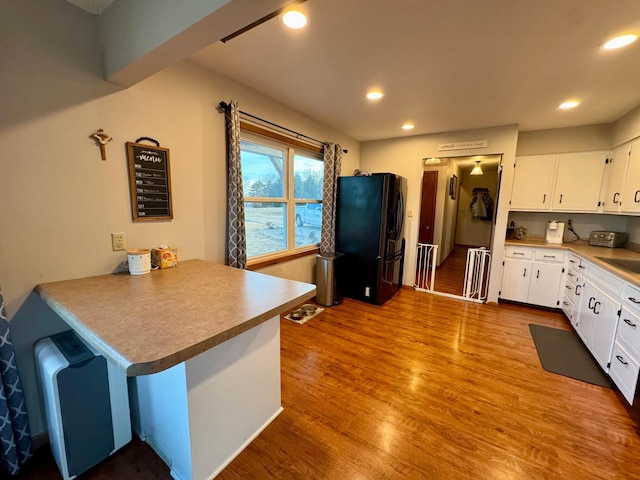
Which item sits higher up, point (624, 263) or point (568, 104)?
point (568, 104)

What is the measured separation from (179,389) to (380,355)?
1.74 m

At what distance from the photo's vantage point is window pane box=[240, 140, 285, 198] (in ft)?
8.73

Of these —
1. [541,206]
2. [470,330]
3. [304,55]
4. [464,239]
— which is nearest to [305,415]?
[470,330]

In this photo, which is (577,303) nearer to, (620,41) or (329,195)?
(620,41)

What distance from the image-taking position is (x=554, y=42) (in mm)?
1644

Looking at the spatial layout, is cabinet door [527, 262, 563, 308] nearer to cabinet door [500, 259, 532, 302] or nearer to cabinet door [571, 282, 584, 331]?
cabinet door [500, 259, 532, 302]

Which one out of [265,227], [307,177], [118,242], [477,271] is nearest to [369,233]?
[307,177]

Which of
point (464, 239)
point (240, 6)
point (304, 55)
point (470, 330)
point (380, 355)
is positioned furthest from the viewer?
point (464, 239)

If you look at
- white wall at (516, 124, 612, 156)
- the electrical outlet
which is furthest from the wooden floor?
white wall at (516, 124, 612, 156)

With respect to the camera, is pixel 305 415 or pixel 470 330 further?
pixel 470 330

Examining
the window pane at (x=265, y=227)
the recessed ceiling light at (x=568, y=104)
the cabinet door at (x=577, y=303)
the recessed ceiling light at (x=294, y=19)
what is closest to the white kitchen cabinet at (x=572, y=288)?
the cabinet door at (x=577, y=303)

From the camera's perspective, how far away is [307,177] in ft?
11.8

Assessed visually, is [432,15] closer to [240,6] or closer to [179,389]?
[240,6]

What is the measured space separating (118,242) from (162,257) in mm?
264
